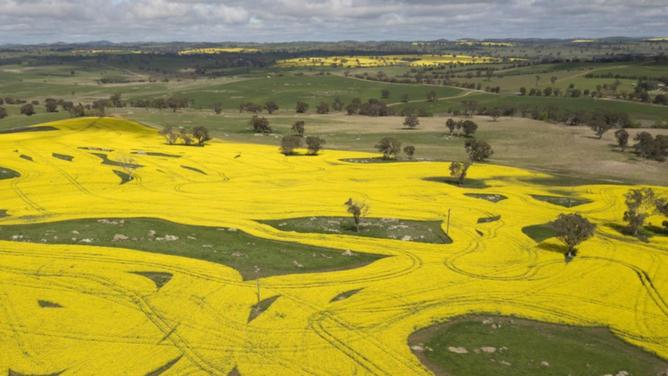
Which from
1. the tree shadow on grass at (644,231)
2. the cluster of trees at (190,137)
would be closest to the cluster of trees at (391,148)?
the cluster of trees at (190,137)

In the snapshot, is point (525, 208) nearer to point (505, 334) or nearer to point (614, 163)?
point (505, 334)

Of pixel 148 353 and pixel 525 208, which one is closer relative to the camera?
pixel 148 353

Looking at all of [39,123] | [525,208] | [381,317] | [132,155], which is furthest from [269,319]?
[39,123]

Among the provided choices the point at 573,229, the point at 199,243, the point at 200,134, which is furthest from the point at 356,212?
the point at 200,134

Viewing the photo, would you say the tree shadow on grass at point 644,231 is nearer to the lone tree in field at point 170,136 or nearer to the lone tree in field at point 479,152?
the lone tree in field at point 479,152

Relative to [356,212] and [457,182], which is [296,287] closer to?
[356,212]

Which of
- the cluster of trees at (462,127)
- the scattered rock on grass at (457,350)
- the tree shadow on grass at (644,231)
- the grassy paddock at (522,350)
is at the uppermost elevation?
the cluster of trees at (462,127)

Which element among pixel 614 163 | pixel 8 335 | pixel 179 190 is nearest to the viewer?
pixel 8 335
